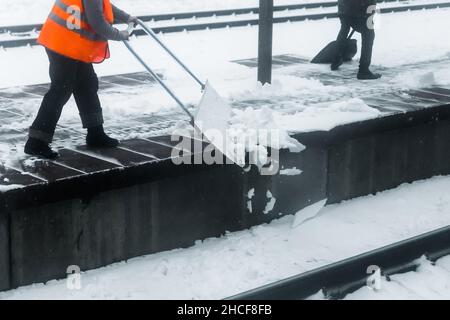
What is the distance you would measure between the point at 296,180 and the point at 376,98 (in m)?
1.81

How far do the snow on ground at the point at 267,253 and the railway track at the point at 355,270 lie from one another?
146 millimetres

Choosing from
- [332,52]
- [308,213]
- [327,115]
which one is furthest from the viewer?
[332,52]

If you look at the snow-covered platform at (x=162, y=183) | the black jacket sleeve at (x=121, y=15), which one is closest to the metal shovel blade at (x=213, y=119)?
the snow-covered platform at (x=162, y=183)

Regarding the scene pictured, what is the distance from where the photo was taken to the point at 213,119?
6656 mm

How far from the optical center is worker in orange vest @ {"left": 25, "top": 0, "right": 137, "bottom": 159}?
5977 millimetres

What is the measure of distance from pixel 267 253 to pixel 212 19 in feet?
46.3

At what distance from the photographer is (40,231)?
567 centimetres

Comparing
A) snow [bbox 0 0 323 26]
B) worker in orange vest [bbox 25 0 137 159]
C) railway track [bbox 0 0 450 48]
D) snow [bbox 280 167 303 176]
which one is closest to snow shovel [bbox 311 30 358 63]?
snow [bbox 280 167 303 176]

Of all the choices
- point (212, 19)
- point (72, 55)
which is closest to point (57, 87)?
point (72, 55)

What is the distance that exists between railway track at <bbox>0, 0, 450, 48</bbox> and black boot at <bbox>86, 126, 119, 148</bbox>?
8.88 metres

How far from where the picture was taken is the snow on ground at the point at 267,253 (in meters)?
5.78

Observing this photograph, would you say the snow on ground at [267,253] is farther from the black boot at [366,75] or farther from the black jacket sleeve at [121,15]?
the black boot at [366,75]

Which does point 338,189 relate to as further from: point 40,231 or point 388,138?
point 40,231

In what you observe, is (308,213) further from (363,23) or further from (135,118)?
(363,23)
